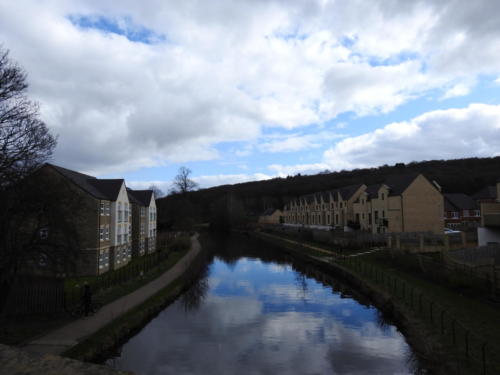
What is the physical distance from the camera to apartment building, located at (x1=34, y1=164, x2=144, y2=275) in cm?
2717

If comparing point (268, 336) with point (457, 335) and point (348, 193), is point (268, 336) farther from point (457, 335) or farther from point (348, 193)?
point (348, 193)

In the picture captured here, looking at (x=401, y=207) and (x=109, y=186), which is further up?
(x=109, y=186)

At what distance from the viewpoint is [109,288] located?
22.1 m

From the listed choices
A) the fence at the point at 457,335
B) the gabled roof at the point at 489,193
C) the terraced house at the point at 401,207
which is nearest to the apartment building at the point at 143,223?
the fence at the point at 457,335

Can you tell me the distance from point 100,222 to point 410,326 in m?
22.7

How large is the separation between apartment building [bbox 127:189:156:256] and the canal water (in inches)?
661

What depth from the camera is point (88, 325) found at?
1501 cm

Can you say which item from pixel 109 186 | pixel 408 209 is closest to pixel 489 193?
pixel 408 209

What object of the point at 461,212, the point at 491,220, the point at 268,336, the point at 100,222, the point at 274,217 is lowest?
the point at 268,336

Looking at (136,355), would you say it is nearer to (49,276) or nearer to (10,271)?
(10,271)

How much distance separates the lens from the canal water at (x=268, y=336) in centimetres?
1308

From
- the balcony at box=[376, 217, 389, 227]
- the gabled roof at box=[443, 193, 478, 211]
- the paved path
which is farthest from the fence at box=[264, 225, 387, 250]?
the gabled roof at box=[443, 193, 478, 211]

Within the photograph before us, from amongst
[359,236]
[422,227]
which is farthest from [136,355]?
[422,227]

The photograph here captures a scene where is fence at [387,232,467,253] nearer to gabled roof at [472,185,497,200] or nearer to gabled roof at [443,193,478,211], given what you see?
gabled roof at [472,185,497,200]
